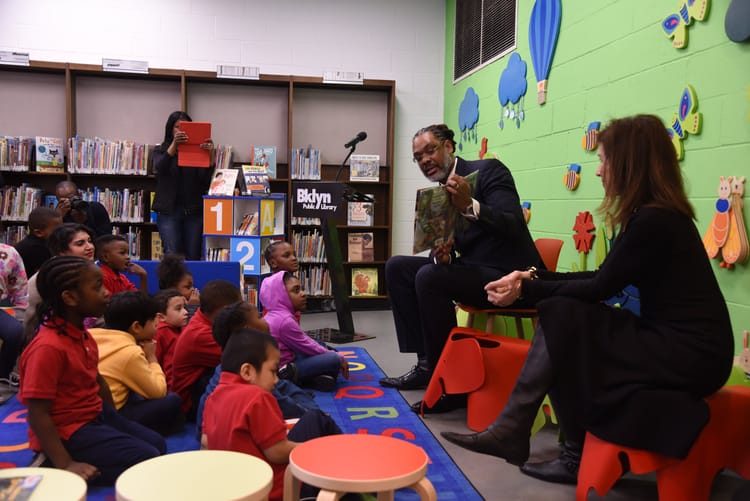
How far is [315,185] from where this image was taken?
4160 mm

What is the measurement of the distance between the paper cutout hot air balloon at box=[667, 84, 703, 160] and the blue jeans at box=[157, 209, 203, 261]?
12.4ft

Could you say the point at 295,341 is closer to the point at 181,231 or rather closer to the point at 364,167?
the point at 181,231

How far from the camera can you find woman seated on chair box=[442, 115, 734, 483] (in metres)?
1.64

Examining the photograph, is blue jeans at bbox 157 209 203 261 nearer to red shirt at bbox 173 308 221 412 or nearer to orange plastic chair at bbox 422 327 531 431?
red shirt at bbox 173 308 221 412

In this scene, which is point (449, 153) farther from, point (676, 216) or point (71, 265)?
point (71, 265)

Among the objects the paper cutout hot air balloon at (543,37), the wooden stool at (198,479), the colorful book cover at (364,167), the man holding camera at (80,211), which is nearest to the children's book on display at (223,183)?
the man holding camera at (80,211)

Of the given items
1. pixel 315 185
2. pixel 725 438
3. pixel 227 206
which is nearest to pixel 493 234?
pixel 725 438

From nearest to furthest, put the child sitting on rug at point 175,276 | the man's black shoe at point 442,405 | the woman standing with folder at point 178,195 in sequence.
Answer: the man's black shoe at point 442,405 < the child sitting on rug at point 175,276 < the woman standing with folder at point 178,195

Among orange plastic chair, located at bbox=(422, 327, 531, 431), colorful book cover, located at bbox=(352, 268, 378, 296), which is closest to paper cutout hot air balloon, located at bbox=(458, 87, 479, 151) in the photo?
colorful book cover, located at bbox=(352, 268, 378, 296)

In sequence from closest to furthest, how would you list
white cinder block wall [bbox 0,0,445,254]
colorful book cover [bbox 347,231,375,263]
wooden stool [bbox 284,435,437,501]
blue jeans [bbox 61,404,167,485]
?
wooden stool [bbox 284,435,437,501] < blue jeans [bbox 61,404,167,485] < white cinder block wall [bbox 0,0,445,254] < colorful book cover [bbox 347,231,375,263]

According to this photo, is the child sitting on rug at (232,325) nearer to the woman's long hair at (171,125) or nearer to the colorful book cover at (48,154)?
the woman's long hair at (171,125)

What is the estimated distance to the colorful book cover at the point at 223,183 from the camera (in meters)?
5.00

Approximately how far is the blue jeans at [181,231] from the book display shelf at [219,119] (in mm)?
Answer: 754

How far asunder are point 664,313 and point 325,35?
5.10m
